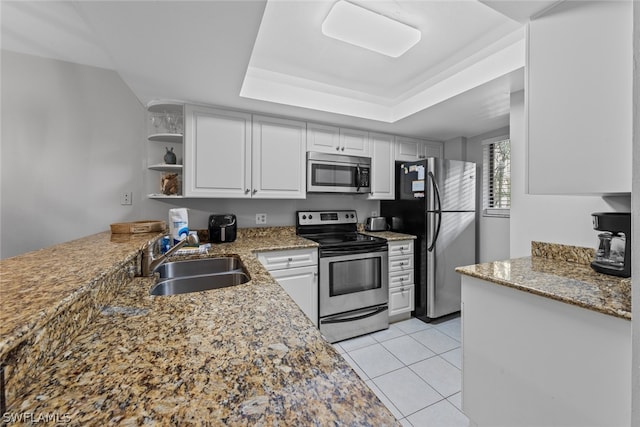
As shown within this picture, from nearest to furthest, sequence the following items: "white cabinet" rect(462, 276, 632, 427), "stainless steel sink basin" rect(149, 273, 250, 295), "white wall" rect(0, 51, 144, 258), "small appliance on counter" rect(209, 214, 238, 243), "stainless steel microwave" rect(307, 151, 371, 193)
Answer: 1. "white cabinet" rect(462, 276, 632, 427)
2. "stainless steel sink basin" rect(149, 273, 250, 295)
3. "white wall" rect(0, 51, 144, 258)
4. "small appliance on counter" rect(209, 214, 238, 243)
5. "stainless steel microwave" rect(307, 151, 371, 193)

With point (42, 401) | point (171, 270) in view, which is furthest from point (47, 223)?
point (42, 401)

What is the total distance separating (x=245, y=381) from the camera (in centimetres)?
50

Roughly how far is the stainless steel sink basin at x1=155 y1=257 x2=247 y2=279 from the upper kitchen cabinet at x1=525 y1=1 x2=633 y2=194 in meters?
1.66

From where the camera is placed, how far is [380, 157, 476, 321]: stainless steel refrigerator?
8.87ft

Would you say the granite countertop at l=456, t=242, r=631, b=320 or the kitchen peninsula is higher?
the granite countertop at l=456, t=242, r=631, b=320

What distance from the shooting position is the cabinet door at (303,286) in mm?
2209

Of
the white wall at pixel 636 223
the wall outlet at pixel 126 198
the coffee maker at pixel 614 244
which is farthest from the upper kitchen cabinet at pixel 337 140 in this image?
the white wall at pixel 636 223

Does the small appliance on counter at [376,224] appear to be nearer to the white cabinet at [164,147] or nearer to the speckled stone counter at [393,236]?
the speckled stone counter at [393,236]

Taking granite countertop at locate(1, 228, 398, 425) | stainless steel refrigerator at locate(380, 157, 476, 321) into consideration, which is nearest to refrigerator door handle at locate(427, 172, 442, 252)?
stainless steel refrigerator at locate(380, 157, 476, 321)

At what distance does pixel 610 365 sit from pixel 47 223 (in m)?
3.44

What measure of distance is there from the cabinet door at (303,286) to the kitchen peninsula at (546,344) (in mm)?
1217

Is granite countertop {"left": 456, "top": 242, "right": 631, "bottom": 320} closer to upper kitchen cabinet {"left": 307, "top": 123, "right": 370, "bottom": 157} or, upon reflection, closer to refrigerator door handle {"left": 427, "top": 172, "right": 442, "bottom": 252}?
refrigerator door handle {"left": 427, "top": 172, "right": 442, "bottom": 252}

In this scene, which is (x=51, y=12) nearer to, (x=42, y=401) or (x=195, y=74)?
(x=195, y=74)

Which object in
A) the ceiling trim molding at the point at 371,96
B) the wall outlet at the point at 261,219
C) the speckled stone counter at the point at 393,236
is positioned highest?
the ceiling trim molding at the point at 371,96
